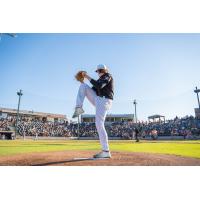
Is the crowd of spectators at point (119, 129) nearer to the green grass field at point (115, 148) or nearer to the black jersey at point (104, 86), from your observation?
the green grass field at point (115, 148)

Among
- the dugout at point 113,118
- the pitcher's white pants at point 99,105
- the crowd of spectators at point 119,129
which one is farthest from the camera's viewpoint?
the dugout at point 113,118

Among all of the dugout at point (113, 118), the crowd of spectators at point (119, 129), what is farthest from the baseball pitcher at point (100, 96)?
the dugout at point (113, 118)

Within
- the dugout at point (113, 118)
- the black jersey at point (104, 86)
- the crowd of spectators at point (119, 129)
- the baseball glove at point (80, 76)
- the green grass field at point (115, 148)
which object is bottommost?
the green grass field at point (115, 148)

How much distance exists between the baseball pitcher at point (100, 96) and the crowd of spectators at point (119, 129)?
24.0 metres

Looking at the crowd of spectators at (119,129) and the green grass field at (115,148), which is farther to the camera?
the crowd of spectators at (119,129)

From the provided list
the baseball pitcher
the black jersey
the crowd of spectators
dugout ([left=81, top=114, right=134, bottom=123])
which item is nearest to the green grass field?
the baseball pitcher

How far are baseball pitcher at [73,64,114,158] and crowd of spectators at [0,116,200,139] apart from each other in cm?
2396

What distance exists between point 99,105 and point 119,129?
32573 millimetres

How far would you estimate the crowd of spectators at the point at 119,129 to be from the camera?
30.9 meters

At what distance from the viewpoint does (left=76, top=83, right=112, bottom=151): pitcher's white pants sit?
483cm

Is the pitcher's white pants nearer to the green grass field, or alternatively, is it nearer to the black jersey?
the black jersey
